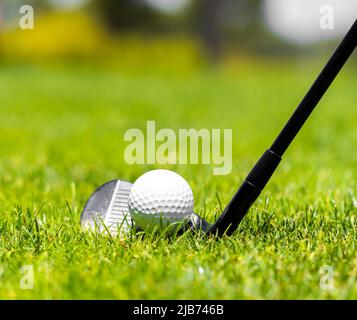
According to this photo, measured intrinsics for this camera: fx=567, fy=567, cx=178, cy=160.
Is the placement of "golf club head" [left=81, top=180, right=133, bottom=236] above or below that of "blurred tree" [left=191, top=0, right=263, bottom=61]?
below

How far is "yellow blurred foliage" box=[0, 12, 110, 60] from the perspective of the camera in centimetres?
2895

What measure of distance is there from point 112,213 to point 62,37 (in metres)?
28.3

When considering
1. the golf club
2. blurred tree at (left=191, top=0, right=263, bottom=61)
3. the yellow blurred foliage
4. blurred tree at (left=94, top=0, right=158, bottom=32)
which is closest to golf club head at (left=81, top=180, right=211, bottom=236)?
the golf club

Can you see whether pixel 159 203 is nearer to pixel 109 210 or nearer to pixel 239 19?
pixel 109 210

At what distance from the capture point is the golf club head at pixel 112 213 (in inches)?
111

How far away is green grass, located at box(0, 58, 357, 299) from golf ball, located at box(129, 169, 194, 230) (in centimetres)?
13

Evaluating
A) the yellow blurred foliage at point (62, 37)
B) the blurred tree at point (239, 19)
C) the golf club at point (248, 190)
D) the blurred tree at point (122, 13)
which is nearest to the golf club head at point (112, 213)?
the golf club at point (248, 190)

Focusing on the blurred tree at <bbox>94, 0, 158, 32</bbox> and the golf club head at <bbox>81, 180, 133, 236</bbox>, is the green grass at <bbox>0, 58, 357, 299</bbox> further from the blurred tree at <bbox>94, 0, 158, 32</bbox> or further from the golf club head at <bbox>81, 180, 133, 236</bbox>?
the blurred tree at <bbox>94, 0, 158, 32</bbox>

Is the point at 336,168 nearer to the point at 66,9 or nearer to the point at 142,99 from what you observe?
the point at 142,99

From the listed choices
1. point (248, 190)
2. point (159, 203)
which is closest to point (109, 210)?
point (159, 203)

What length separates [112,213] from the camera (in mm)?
3029

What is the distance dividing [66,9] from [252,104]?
869 inches

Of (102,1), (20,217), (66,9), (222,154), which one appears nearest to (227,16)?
(102,1)

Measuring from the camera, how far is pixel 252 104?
437 inches
